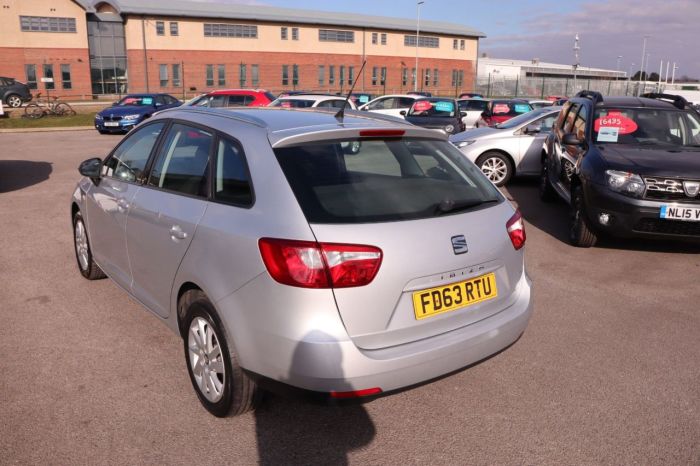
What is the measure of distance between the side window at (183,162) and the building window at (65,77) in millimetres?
53562

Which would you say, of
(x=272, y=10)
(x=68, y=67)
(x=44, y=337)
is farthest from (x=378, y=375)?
(x=272, y=10)

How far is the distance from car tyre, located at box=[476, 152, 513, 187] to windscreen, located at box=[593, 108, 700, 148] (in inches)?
133

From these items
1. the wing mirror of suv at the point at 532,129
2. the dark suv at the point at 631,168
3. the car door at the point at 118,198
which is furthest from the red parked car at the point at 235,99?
the car door at the point at 118,198

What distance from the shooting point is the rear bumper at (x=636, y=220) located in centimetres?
582

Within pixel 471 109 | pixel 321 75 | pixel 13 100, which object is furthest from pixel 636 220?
pixel 321 75

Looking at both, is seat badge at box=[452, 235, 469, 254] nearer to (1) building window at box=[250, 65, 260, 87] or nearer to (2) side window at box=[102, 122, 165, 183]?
(2) side window at box=[102, 122, 165, 183]

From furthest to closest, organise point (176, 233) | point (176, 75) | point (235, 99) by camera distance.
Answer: point (176, 75) → point (235, 99) → point (176, 233)

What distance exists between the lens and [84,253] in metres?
5.24

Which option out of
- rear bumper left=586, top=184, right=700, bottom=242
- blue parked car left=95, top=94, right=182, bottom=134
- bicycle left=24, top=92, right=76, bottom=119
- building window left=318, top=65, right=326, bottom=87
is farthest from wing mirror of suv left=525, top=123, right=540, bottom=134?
building window left=318, top=65, right=326, bottom=87

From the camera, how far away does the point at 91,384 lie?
3533 mm

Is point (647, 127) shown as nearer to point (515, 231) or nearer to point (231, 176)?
point (515, 231)

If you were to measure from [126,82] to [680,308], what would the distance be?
182 feet

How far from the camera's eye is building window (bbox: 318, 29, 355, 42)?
62250mm

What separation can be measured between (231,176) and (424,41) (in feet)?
232
